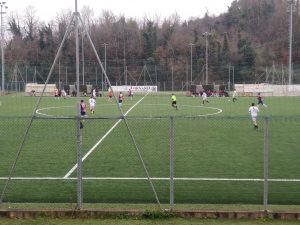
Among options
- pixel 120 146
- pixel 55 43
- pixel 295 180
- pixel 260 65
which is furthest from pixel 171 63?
pixel 295 180

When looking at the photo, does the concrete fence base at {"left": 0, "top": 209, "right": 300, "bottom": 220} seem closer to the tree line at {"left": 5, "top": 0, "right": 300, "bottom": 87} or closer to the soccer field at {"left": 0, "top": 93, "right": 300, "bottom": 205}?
the soccer field at {"left": 0, "top": 93, "right": 300, "bottom": 205}

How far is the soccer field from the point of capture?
32.9 ft

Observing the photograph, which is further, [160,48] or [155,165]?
[160,48]

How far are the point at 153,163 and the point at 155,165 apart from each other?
0.31m

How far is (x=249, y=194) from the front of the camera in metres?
10.2

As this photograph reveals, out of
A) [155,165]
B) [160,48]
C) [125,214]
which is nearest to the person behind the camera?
[125,214]

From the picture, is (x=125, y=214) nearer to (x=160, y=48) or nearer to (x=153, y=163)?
(x=153, y=163)

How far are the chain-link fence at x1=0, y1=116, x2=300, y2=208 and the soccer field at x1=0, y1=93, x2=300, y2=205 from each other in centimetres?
2

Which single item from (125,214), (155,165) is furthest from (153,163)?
(125,214)

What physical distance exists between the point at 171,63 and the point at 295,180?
80.1m

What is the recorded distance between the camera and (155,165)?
1364 cm

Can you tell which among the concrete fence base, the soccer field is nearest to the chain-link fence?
the soccer field

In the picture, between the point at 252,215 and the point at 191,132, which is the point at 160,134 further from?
the point at 252,215

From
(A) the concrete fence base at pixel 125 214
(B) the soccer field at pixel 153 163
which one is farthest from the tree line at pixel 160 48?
(A) the concrete fence base at pixel 125 214
